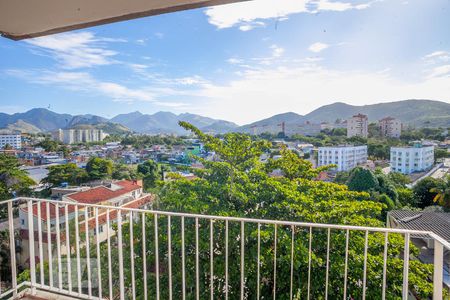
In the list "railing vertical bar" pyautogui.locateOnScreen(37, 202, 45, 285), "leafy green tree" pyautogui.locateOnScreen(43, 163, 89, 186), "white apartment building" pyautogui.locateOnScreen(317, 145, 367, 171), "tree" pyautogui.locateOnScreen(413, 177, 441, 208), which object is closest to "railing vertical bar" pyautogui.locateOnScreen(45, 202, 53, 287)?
"railing vertical bar" pyautogui.locateOnScreen(37, 202, 45, 285)

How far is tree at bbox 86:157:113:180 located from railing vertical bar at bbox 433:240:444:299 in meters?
5.46

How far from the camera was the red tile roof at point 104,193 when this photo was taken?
4820 millimetres

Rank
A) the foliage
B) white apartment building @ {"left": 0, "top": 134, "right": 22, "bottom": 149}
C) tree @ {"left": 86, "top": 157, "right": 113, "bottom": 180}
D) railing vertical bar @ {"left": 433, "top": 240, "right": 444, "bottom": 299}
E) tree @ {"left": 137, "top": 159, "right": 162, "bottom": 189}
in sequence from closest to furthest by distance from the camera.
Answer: railing vertical bar @ {"left": 433, "top": 240, "right": 444, "bottom": 299}, the foliage, white apartment building @ {"left": 0, "top": 134, "right": 22, "bottom": 149}, tree @ {"left": 86, "top": 157, "right": 113, "bottom": 180}, tree @ {"left": 137, "top": 159, "right": 162, "bottom": 189}

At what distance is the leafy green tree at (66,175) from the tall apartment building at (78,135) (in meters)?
0.61

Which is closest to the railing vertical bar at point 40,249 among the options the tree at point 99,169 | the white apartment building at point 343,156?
the tree at point 99,169

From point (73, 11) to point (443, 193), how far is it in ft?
19.6

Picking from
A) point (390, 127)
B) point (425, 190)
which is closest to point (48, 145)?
point (390, 127)

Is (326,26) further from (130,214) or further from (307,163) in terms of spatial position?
(130,214)

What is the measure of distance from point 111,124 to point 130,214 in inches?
206

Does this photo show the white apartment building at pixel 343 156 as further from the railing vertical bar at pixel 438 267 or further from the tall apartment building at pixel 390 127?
the railing vertical bar at pixel 438 267

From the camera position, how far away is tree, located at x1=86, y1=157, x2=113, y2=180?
217 inches

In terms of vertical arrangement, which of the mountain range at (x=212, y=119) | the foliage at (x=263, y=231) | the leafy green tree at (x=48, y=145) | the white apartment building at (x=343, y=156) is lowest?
the foliage at (x=263, y=231)

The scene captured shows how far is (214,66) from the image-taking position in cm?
768

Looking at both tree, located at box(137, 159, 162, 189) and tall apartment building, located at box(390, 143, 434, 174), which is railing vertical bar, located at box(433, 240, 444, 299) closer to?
tall apartment building, located at box(390, 143, 434, 174)
